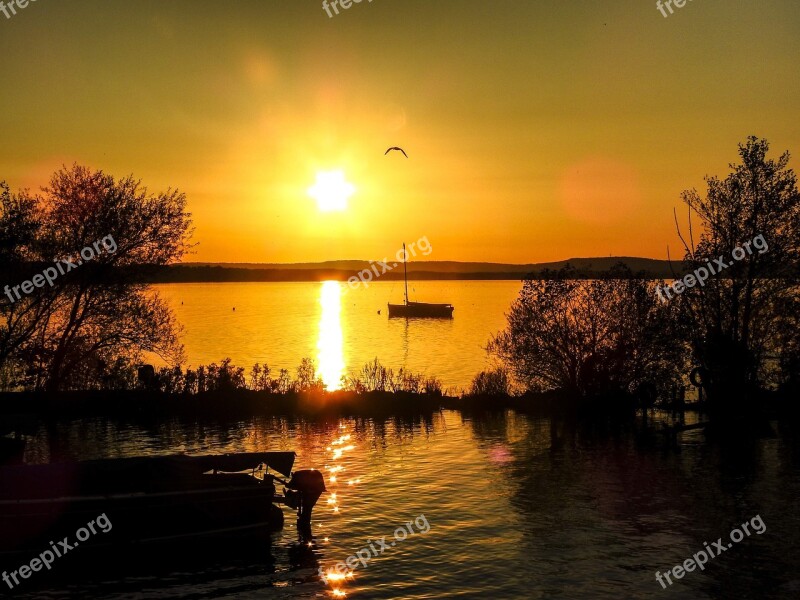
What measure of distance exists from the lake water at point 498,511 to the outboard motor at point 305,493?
94cm

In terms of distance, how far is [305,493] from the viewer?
29.0 meters

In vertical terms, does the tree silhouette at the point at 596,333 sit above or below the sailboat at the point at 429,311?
below

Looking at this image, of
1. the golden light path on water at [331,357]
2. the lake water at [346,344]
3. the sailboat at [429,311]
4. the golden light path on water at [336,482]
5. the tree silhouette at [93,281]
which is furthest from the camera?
the sailboat at [429,311]

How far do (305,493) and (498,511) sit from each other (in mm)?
9000

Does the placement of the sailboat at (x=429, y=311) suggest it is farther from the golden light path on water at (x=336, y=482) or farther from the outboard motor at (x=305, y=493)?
the outboard motor at (x=305, y=493)

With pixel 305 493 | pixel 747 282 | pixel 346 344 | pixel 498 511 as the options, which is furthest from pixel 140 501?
pixel 346 344

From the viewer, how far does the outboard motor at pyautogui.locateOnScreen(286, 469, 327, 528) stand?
29000 mm

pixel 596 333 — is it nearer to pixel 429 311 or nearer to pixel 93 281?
pixel 93 281

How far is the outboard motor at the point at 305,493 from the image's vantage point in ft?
95.1

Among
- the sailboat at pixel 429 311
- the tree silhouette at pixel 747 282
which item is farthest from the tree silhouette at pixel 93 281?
the sailboat at pixel 429 311

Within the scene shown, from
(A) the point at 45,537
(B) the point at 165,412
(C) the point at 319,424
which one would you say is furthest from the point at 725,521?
(B) the point at 165,412

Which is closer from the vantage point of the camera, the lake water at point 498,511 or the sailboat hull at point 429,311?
the lake water at point 498,511

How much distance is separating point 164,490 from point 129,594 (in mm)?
5043

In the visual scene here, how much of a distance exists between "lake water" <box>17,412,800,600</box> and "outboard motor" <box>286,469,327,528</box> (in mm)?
936
